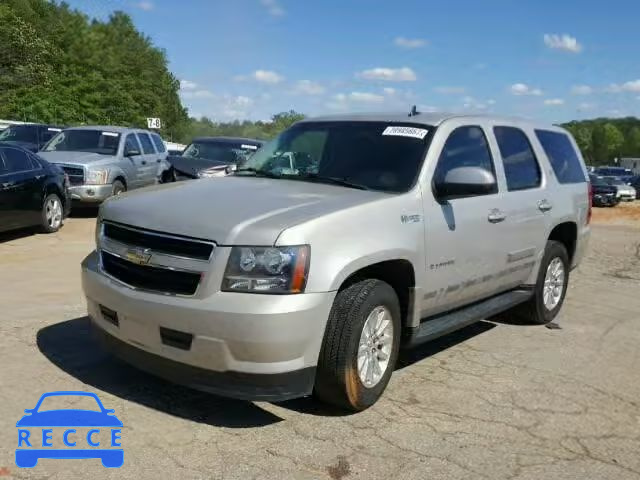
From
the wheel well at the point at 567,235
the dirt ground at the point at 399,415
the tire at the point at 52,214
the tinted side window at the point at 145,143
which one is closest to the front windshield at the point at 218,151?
the tinted side window at the point at 145,143

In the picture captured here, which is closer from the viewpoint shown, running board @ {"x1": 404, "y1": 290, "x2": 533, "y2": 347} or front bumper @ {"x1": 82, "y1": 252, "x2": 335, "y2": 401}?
front bumper @ {"x1": 82, "y1": 252, "x2": 335, "y2": 401}

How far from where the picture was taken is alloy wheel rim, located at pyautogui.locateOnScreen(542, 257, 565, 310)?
20.6ft

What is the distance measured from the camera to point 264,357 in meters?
3.46

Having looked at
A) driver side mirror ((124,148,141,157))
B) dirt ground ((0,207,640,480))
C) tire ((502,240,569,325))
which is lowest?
dirt ground ((0,207,640,480))

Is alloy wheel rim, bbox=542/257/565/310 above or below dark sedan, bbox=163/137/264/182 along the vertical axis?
below

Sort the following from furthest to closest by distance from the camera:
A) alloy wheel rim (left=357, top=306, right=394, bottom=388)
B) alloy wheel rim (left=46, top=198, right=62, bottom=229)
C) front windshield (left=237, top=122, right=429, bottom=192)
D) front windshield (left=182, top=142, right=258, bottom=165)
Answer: front windshield (left=182, top=142, right=258, bottom=165), alloy wheel rim (left=46, top=198, right=62, bottom=229), front windshield (left=237, top=122, right=429, bottom=192), alloy wheel rim (left=357, top=306, right=394, bottom=388)

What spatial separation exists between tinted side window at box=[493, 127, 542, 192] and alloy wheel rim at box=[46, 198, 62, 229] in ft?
25.4

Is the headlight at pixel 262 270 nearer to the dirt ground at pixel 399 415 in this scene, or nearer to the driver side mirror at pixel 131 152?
the dirt ground at pixel 399 415

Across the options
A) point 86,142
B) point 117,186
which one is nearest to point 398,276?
point 117,186

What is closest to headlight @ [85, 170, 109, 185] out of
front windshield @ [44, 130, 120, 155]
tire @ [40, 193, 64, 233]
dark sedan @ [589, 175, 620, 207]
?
front windshield @ [44, 130, 120, 155]

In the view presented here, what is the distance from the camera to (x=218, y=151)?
1370 cm

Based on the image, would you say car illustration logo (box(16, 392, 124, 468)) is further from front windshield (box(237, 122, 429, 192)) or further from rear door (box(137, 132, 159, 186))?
rear door (box(137, 132, 159, 186))

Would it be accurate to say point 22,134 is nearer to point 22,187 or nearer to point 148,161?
point 148,161

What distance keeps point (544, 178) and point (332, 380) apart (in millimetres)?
3218
